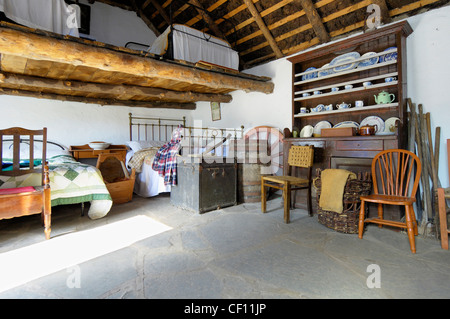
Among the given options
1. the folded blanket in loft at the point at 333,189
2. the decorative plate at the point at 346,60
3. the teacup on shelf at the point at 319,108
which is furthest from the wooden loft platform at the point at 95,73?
the folded blanket in loft at the point at 333,189

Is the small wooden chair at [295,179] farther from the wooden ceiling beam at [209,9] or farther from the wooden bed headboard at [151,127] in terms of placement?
the wooden bed headboard at [151,127]

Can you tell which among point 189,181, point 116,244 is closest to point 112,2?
point 189,181

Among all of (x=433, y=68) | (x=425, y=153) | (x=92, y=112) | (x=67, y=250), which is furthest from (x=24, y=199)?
(x=433, y=68)

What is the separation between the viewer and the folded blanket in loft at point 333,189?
250cm

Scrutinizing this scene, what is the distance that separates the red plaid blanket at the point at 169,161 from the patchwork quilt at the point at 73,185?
0.88 metres

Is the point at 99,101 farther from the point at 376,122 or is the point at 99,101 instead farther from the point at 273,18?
the point at 376,122

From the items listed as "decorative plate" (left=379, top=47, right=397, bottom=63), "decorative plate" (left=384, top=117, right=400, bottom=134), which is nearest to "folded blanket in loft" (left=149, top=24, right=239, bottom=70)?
"decorative plate" (left=379, top=47, right=397, bottom=63)

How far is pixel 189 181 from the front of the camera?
332cm

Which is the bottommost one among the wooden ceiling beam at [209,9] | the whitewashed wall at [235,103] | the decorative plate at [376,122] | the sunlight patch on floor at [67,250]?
the sunlight patch on floor at [67,250]

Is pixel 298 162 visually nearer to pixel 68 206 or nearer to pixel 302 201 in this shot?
pixel 302 201

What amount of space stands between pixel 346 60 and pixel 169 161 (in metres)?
2.94

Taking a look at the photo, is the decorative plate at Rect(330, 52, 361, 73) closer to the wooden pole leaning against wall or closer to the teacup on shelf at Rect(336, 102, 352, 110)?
the teacup on shelf at Rect(336, 102, 352, 110)

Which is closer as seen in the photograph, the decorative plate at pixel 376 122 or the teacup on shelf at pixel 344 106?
the decorative plate at pixel 376 122
